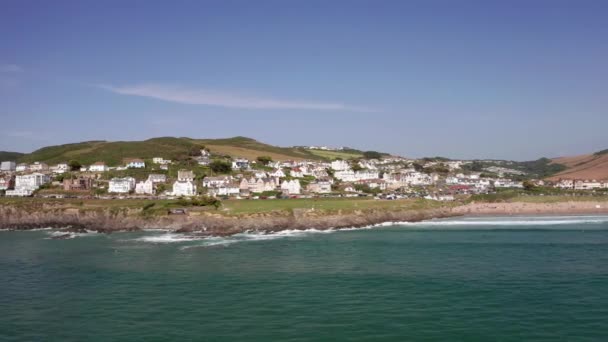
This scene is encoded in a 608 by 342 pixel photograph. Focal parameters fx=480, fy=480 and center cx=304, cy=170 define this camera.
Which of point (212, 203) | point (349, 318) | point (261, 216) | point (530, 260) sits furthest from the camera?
point (212, 203)

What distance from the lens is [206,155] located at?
114188 mm

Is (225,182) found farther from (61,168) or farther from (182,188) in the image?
(61,168)

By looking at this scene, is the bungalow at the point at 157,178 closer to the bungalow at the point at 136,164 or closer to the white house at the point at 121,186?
the white house at the point at 121,186

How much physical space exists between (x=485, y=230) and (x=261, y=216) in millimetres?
24293

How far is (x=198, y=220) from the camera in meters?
54.2

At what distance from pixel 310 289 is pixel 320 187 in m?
61.0

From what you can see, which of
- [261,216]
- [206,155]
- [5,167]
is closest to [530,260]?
[261,216]

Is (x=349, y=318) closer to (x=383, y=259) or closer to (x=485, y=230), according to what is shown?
(x=383, y=259)

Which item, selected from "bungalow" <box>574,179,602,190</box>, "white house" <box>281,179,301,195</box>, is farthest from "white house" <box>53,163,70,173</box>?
"bungalow" <box>574,179,602,190</box>

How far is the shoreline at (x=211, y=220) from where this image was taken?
52531 millimetres

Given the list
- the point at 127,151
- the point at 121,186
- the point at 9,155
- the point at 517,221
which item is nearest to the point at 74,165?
the point at 127,151

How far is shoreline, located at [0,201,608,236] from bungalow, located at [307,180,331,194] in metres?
24.2

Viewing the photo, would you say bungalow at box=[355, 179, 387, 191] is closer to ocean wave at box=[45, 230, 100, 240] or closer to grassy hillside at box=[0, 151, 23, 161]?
ocean wave at box=[45, 230, 100, 240]

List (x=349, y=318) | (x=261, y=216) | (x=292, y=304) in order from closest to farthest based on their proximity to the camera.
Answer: (x=349, y=318)
(x=292, y=304)
(x=261, y=216)
